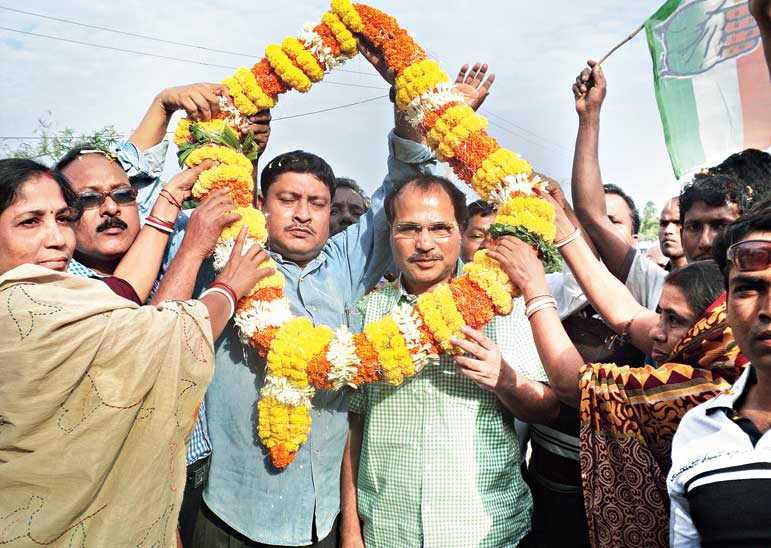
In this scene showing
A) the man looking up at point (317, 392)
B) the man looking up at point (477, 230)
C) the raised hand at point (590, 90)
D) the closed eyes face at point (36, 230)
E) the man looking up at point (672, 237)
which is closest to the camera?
the closed eyes face at point (36, 230)

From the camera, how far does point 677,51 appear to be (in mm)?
4879

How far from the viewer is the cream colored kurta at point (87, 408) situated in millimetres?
2082

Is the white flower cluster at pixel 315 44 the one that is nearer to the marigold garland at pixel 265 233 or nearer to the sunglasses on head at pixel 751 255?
the marigold garland at pixel 265 233

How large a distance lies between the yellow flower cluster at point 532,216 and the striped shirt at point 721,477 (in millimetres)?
1378

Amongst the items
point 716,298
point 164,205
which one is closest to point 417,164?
point 164,205

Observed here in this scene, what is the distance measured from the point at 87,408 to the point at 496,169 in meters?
2.53

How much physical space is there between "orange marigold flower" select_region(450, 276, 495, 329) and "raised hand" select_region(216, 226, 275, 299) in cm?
106

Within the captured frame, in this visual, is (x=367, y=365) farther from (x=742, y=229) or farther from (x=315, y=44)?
(x=315, y=44)

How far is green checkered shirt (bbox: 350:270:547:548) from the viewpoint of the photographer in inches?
125

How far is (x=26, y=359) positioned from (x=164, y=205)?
1646mm

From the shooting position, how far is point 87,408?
2.21 m

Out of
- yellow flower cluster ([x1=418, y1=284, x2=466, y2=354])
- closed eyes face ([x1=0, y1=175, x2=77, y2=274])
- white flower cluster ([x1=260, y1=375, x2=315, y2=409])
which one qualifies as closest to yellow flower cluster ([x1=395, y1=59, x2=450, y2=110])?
yellow flower cluster ([x1=418, y1=284, x2=466, y2=354])

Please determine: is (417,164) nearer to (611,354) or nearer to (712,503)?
(611,354)

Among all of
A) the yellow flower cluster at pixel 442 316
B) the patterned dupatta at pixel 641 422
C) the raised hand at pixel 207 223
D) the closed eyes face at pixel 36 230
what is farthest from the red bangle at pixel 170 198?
the patterned dupatta at pixel 641 422
